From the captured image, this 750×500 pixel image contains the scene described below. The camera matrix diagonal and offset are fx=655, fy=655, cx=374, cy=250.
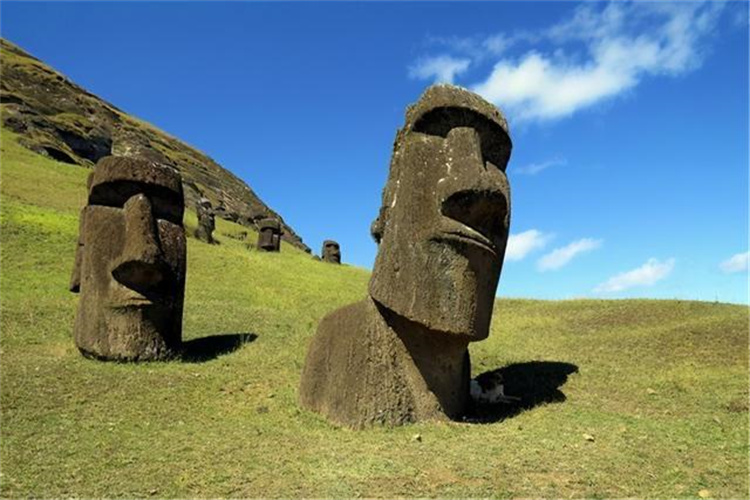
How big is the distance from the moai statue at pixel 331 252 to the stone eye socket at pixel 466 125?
27457 mm

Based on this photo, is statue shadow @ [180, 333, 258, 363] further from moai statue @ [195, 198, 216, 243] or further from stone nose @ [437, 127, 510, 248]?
moai statue @ [195, 198, 216, 243]

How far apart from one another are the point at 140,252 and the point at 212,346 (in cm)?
290

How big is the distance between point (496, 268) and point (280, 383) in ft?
12.3

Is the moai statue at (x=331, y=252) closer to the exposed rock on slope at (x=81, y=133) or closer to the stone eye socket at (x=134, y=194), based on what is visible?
the exposed rock on slope at (x=81, y=133)

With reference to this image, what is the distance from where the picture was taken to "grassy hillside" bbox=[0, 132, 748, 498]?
5.47 metres

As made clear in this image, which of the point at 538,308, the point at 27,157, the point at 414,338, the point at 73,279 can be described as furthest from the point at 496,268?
the point at 27,157

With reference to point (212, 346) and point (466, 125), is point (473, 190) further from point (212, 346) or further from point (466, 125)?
point (212, 346)

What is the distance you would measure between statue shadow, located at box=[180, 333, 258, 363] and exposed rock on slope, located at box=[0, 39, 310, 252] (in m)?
26.2

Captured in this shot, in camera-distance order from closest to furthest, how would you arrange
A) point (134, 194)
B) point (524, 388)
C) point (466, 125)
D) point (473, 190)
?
point (473, 190) → point (466, 125) → point (524, 388) → point (134, 194)

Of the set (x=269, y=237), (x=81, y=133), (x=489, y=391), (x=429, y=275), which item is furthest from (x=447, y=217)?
(x=81, y=133)

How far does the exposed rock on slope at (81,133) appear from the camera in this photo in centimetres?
4506

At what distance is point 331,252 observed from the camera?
116 feet

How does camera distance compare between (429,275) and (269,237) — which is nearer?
(429,275)

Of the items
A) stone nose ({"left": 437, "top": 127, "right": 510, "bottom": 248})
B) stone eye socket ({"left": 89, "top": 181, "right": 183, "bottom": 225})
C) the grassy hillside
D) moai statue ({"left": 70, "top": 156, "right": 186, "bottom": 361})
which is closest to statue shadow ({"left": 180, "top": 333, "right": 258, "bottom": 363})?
the grassy hillside
